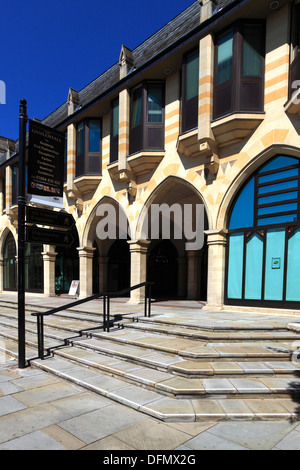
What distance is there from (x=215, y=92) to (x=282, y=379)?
8384 millimetres

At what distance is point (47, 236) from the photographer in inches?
226

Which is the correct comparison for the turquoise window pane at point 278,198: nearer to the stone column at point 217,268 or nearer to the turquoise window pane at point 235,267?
the turquoise window pane at point 235,267

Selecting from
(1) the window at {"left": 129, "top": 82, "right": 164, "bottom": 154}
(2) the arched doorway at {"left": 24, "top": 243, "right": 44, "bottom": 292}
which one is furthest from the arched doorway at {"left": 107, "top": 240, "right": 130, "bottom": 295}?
(1) the window at {"left": 129, "top": 82, "right": 164, "bottom": 154}

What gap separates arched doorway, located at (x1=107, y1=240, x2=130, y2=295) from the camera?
62.7 ft

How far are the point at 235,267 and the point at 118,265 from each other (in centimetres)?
1133

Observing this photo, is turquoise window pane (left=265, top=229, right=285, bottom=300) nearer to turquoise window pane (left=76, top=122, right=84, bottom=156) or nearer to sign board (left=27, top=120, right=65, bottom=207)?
sign board (left=27, top=120, right=65, bottom=207)

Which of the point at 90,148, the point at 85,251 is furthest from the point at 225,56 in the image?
the point at 85,251

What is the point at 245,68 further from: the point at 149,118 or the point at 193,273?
the point at 193,273

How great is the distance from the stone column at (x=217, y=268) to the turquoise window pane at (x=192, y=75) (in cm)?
492

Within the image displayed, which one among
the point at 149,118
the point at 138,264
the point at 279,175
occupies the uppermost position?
the point at 149,118

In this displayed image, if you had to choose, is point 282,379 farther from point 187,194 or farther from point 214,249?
point 187,194

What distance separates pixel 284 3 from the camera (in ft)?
26.8

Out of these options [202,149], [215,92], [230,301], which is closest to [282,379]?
[230,301]

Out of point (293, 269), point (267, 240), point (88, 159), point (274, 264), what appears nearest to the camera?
point (293, 269)
